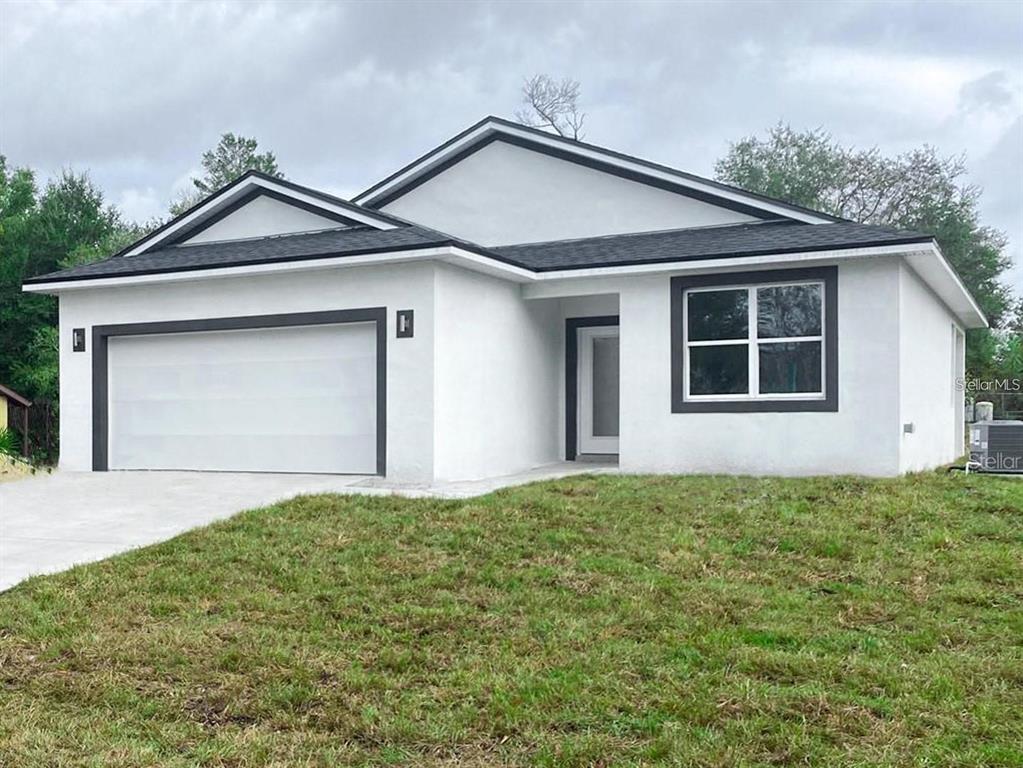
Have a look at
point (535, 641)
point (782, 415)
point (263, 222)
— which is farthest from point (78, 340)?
point (535, 641)

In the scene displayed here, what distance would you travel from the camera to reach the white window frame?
12.1 meters

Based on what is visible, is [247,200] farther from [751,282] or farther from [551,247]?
[751,282]

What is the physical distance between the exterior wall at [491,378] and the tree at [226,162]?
96.8ft

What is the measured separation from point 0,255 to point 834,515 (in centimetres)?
2594

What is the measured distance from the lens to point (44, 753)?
174 inches

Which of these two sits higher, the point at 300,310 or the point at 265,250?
the point at 265,250

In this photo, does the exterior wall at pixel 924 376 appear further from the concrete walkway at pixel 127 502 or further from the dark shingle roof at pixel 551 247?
the concrete walkway at pixel 127 502

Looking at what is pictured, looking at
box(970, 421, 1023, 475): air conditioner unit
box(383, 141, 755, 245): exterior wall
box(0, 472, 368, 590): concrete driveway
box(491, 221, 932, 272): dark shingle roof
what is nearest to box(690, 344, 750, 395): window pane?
box(491, 221, 932, 272): dark shingle roof

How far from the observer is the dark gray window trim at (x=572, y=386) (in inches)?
597

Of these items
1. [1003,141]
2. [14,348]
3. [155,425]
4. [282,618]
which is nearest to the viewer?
[282,618]

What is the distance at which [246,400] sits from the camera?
13.5 m

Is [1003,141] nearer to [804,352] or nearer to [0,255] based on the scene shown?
[804,352]

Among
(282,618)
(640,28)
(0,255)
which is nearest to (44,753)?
(282,618)

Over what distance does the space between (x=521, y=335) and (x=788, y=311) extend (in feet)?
12.7
